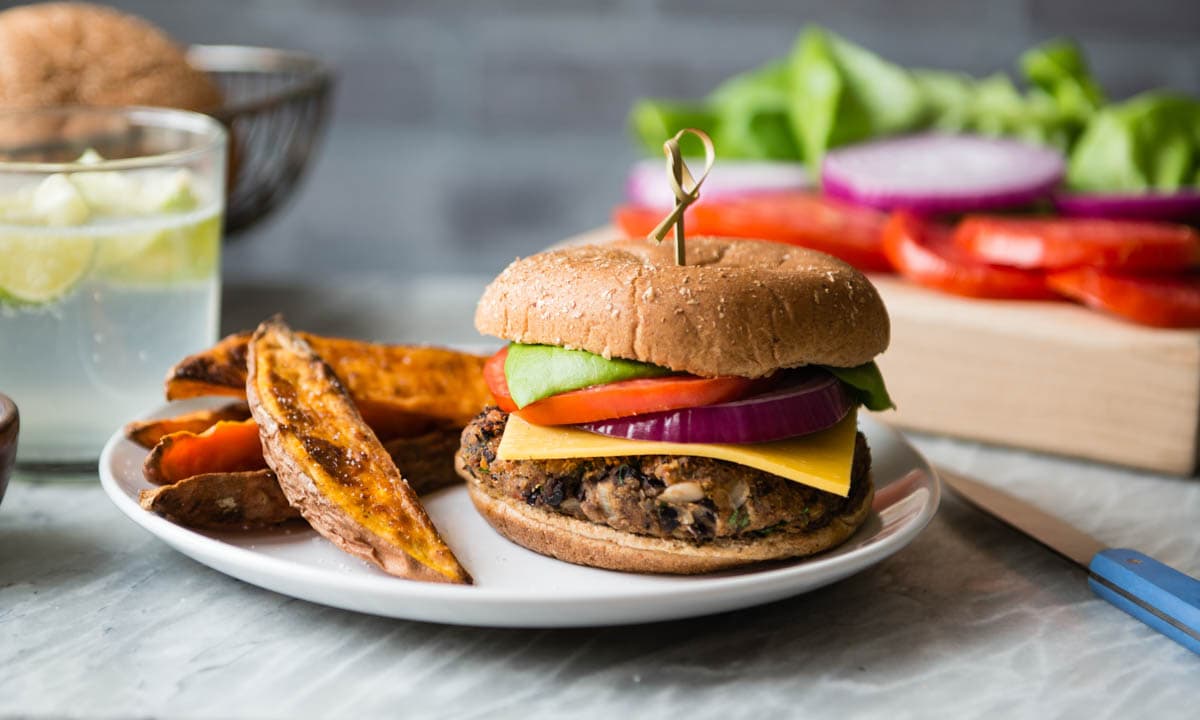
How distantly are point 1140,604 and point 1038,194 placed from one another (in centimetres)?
172

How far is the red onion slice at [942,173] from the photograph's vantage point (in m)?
3.36

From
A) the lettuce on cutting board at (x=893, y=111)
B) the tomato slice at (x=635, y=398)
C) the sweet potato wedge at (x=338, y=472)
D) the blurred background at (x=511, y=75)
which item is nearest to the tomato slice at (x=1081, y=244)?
the lettuce on cutting board at (x=893, y=111)

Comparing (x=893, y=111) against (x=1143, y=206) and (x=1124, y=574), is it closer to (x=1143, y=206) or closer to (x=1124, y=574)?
(x=1143, y=206)

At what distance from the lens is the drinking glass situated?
2236 millimetres

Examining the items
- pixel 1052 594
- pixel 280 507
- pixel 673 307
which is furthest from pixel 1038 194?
pixel 280 507

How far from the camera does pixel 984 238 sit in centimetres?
299

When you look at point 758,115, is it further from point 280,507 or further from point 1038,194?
point 280,507

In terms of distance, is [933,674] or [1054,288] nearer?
[933,674]

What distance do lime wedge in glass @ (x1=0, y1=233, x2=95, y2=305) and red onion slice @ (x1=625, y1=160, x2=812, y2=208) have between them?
1.71m

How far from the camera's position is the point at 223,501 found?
1.94 m

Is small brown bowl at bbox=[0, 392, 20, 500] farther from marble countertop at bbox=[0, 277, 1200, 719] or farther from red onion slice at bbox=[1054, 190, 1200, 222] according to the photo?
red onion slice at bbox=[1054, 190, 1200, 222]


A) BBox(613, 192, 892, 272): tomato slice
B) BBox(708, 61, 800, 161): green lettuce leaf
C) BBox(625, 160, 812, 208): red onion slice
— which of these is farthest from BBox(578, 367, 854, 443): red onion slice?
BBox(708, 61, 800, 161): green lettuce leaf

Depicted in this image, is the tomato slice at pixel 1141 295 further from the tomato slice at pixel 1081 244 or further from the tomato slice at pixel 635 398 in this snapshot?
the tomato slice at pixel 635 398

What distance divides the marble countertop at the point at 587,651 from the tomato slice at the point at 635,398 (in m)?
0.31
